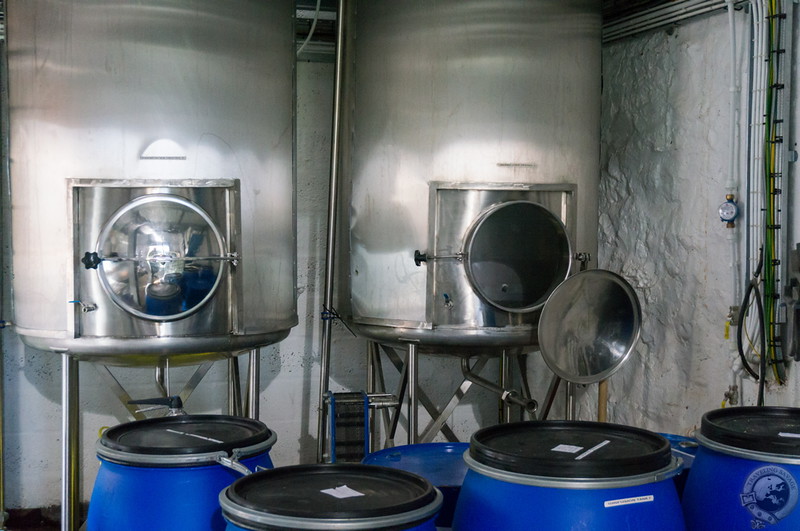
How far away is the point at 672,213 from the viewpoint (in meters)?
4.01

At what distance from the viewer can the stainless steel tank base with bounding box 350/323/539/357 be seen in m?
3.57

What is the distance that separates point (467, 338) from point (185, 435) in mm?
1417

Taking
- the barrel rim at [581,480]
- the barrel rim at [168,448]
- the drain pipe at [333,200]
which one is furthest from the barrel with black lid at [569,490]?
the drain pipe at [333,200]

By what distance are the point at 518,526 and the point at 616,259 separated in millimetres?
2693

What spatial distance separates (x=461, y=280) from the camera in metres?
3.56

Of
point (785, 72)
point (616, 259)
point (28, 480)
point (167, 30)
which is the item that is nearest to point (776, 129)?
point (785, 72)

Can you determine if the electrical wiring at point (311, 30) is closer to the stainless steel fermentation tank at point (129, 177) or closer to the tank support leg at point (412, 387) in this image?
the stainless steel fermentation tank at point (129, 177)

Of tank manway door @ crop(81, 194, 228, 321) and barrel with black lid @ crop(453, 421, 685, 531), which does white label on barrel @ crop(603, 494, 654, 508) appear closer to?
barrel with black lid @ crop(453, 421, 685, 531)

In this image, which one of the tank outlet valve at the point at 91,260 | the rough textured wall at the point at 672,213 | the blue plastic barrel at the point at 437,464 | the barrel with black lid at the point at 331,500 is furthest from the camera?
the rough textured wall at the point at 672,213

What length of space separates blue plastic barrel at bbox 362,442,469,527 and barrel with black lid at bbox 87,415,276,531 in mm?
632

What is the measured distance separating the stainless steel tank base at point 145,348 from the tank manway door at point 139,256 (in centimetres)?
5

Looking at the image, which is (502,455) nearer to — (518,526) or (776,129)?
(518,526)

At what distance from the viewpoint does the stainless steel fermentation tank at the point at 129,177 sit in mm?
3311

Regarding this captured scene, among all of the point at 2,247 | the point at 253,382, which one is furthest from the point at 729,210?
the point at 2,247
